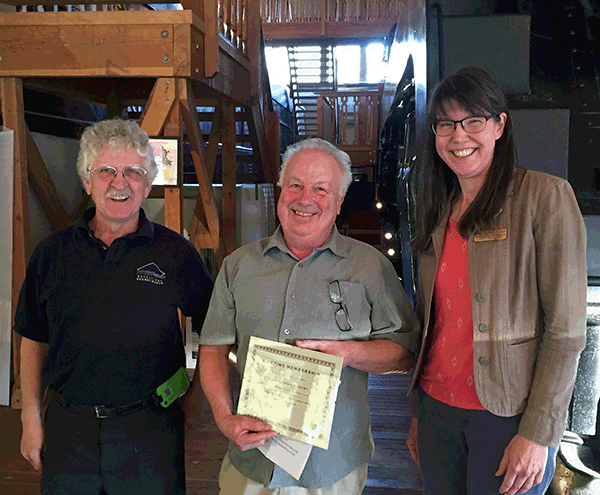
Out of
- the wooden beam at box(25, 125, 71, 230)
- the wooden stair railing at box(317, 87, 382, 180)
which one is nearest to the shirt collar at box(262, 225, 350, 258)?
the wooden beam at box(25, 125, 71, 230)

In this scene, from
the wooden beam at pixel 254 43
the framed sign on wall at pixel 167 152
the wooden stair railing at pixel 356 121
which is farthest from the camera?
the wooden stair railing at pixel 356 121

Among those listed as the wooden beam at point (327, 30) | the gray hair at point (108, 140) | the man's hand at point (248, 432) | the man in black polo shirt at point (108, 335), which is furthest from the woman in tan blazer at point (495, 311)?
the wooden beam at point (327, 30)

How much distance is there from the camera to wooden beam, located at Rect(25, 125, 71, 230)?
4.09 m

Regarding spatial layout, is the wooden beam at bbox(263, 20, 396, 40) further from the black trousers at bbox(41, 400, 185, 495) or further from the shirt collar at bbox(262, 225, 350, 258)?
the black trousers at bbox(41, 400, 185, 495)

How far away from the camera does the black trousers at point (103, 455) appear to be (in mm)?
1564

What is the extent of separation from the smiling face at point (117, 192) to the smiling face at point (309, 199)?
498 millimetres

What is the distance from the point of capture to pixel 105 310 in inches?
62.6

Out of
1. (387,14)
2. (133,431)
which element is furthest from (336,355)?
(387,14)

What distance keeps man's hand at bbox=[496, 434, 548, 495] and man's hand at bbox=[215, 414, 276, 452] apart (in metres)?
0.62

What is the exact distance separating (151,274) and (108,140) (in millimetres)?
439

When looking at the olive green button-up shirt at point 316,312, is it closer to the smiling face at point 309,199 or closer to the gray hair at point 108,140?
the smiling face at point 309,199

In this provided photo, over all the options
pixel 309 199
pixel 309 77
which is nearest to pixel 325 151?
pixel 309 199

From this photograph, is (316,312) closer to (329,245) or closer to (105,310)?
(329,245)

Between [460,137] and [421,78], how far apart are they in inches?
58.4
